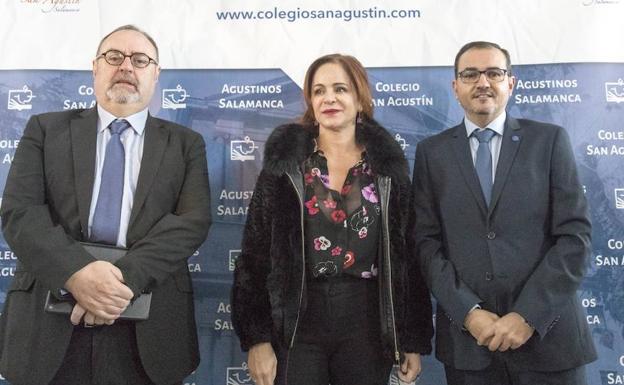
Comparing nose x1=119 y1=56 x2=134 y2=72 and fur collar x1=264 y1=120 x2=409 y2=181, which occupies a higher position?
nose x1=119 y1=56 x2=134 y2=72

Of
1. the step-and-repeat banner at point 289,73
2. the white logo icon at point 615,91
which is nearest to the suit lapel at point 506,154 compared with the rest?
the step-and-repeat banner at point 289,73

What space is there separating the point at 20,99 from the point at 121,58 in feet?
3.36

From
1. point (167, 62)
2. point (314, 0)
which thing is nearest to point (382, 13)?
point (314, 0)

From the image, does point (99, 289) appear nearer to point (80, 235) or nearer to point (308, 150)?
point (80, 235)

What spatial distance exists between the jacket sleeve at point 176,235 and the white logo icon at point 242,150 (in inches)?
23.4

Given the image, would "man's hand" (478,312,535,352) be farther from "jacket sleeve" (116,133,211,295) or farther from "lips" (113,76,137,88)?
"lips" (113,76,137,88)

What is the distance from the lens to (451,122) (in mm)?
2840

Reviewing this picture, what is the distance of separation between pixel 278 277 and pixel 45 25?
2.09 m

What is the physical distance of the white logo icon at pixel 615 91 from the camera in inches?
111

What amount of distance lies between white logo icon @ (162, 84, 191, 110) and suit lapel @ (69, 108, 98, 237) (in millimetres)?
733

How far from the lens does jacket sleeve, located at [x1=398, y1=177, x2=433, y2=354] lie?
2.01 meters

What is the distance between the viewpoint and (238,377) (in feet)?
8.86

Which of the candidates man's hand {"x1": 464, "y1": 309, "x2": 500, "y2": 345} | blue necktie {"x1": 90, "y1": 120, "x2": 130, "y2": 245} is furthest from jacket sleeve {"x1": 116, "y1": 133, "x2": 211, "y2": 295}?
man's hand {"x1": 464, "y1": 309, "x2": 500, "y2": 345}

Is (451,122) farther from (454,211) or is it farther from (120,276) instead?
(120,276)
